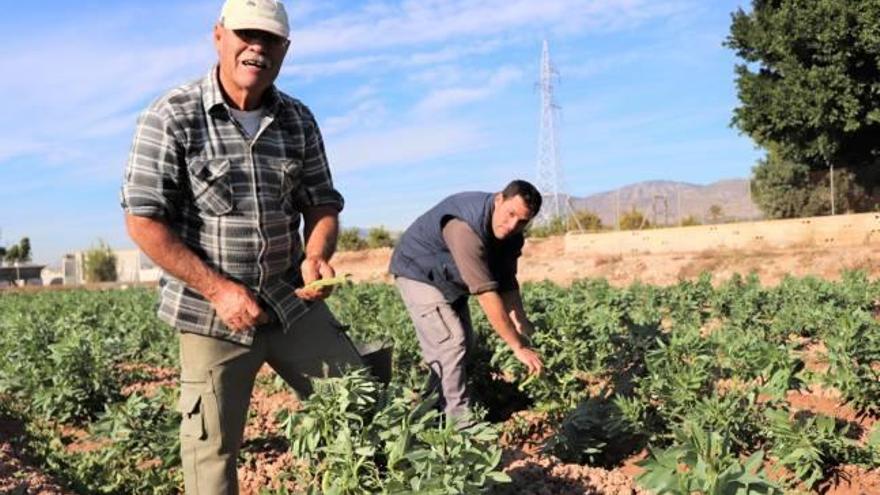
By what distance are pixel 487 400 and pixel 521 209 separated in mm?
2426

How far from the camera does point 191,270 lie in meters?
2.91

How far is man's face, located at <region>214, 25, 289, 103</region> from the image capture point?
9.61 ft

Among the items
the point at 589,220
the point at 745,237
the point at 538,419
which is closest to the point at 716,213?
the point at 745,237

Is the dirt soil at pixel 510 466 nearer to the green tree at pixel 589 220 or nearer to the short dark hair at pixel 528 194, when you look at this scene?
the short dark hair at pixel 528 194

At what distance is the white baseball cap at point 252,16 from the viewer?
2.86m

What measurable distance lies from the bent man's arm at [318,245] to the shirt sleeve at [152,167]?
55 cm

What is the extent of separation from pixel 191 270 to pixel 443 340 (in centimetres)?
230

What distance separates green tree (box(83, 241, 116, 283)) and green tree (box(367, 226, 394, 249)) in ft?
94.4

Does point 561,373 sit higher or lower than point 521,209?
lower

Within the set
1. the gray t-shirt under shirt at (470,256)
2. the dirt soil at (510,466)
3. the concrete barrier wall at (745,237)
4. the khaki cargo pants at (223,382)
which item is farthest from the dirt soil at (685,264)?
the khaki cargo pants at (223,382)

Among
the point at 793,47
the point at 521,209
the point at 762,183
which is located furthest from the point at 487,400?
the point at 762,183

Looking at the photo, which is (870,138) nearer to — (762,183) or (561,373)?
(762,183)

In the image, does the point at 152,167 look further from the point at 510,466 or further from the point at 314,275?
the point at 510,466

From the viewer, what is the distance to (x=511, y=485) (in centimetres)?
347
